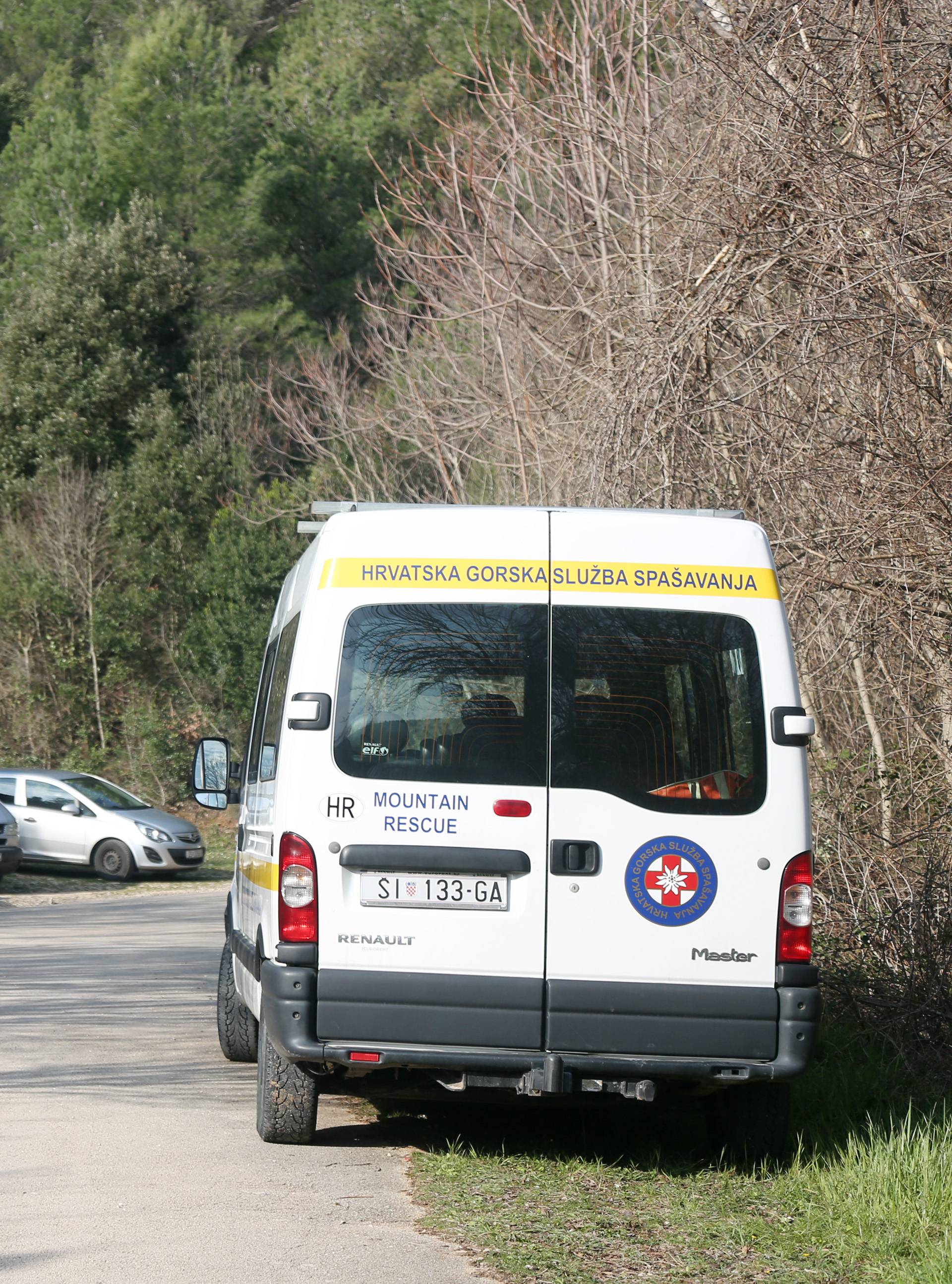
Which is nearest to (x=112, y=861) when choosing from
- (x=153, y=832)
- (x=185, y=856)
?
(x=153, y=832)

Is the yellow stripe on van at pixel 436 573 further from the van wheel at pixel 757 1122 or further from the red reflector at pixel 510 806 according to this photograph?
the van wheel at pixel 757 1122

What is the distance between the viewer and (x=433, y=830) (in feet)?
17.6

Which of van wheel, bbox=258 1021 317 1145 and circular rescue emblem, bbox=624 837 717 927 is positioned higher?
circular rescue emblem, bbox=624 837 717 927

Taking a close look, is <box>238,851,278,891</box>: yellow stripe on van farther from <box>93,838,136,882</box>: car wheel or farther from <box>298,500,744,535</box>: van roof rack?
<box>93,838,136,882</box>: car wheel

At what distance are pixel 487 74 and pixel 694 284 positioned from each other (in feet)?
13.8

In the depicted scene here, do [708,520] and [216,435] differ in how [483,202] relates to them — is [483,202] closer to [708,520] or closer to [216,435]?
[708,520]

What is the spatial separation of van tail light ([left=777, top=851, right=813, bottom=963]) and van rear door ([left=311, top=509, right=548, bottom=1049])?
2.84 ft

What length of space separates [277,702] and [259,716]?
1.25 meters

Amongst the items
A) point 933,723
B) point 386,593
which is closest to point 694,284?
point 933,723

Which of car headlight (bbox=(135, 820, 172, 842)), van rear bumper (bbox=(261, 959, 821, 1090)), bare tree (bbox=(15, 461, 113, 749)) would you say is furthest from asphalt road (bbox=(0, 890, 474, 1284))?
bare tree (bbox=(15, 461, 113, 749))

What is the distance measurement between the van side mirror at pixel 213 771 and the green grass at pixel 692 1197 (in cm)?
245

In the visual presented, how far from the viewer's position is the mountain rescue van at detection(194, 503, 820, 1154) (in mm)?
5324

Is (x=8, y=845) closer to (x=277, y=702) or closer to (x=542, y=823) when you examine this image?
(x=277, y=702)

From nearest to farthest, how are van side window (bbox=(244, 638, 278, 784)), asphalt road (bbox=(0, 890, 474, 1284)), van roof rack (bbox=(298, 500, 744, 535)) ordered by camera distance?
asphalt road (bbox=(0, 890, 474, 1284))
van roof rack (bbox=(298, 500, 744, 535))
van side window (bbox=(244, 638, 278, 784))
